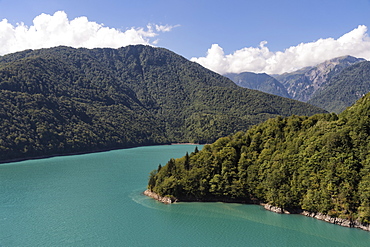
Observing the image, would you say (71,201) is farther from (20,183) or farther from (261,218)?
(261,218)

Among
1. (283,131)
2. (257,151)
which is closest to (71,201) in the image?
(257,151)

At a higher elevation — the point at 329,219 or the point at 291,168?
the point at 291,168

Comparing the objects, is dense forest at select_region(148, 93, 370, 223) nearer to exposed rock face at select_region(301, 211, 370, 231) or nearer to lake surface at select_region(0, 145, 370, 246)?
exposed rock face at select_region(301, 211, 370, 231)

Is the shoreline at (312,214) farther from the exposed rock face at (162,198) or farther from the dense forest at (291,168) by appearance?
the dense forest at (291,168)

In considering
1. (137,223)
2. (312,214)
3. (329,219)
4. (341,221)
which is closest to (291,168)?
(312,214)

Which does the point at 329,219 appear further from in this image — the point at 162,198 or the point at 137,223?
the point at 137,223
